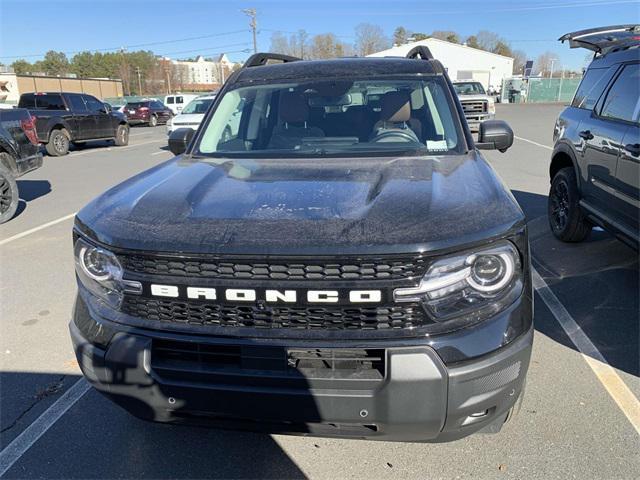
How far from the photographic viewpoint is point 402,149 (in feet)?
10.3

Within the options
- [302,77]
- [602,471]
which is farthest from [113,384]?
[302,77]

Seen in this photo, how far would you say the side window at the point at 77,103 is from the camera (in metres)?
16.6

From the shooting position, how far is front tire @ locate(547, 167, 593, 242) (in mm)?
5367

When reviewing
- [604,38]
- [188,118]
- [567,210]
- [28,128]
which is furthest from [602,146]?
[188,118]

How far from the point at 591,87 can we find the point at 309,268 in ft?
15.3

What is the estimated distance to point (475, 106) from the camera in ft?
57.9

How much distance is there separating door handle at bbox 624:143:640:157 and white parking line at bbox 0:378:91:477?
13.9ft

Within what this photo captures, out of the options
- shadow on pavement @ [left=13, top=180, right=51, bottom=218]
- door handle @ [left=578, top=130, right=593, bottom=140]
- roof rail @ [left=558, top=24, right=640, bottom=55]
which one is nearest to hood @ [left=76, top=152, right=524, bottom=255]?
door handle @ [left=578, top=130, right=593, bottom=140]

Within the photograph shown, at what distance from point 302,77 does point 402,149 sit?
1049 millimetres

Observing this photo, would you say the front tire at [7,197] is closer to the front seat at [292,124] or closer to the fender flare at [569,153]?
the front seat at [292,124]

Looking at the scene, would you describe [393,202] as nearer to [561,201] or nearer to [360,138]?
[360,138]

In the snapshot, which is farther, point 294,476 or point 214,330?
point 294,476

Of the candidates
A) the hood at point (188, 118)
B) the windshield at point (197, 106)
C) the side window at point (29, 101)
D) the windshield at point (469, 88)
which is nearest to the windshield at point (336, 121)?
the hood at point (188, 118)

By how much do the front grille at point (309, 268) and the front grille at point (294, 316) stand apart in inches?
4.6
